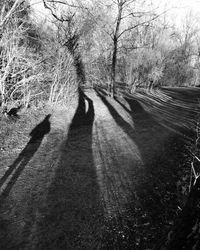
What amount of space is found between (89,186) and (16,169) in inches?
82.2

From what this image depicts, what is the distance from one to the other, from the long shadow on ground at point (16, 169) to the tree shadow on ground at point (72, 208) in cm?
53

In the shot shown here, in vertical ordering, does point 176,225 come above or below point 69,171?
above

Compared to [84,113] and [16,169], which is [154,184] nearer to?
[16,169]

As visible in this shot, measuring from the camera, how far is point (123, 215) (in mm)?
4262

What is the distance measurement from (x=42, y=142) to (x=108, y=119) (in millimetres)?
4708

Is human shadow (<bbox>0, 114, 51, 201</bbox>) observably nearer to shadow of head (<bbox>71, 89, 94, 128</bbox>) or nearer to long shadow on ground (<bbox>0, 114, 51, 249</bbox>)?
long shadow on ground (<bbox>0, 114, 51, 249</bbox>)

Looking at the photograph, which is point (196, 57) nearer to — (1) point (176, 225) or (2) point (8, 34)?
(2) point (8, 34)

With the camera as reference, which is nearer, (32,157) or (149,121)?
(32,157)

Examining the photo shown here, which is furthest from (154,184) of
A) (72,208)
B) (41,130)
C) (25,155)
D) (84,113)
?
(84,113)

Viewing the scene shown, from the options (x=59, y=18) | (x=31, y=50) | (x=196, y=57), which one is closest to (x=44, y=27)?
(x=59, y=18)

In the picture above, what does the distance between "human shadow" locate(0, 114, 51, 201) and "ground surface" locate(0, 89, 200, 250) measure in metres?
0.02

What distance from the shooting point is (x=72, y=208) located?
4352mm

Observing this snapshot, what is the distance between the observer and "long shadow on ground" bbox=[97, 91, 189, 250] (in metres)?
3.91

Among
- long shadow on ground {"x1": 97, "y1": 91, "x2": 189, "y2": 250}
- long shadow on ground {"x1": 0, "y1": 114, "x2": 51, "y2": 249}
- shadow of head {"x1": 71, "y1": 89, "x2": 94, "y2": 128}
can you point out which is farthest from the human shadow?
long shadow on ground {"x1": 97, "y1": 91, "x2": 189, "y2": 250}
